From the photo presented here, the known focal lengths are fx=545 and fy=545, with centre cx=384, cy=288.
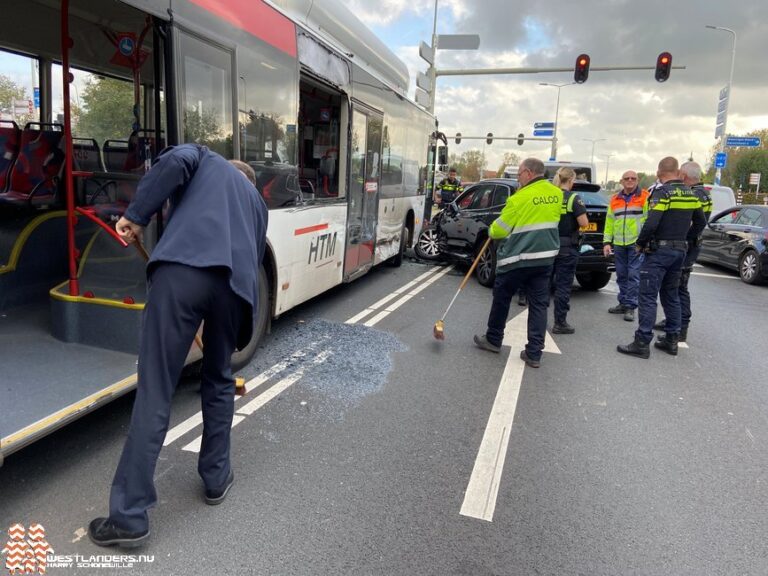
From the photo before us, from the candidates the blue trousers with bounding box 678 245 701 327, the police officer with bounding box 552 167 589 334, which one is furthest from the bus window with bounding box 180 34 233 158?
the blue trousers with bounding box 678 245 701 327

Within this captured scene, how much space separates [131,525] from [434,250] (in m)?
9.90

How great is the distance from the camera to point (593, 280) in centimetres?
949

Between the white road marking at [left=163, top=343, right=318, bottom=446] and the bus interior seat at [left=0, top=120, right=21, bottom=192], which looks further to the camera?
the bus interior seat at [left=0, top=120, right=21, bottom=192]

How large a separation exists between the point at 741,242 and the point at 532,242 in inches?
343

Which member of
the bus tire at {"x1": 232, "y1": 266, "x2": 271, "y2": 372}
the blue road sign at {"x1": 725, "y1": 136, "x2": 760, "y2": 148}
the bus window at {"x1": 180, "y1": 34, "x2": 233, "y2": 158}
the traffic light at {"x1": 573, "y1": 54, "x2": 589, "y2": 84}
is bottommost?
the bus tire at {"x1": 232, "y1": 266, "x2": 271, "y2": 372}

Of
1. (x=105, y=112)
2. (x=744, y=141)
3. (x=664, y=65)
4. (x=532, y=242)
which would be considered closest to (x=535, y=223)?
(x=532, y=242)

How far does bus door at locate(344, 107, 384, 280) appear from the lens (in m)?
7.11

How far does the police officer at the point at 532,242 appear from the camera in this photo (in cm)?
541

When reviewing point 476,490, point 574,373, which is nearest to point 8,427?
point 476,490

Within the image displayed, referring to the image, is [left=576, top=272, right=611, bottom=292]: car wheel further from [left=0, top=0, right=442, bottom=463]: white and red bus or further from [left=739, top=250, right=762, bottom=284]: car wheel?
[left=0, top=0, right=442, bottom=463]: white and red bus

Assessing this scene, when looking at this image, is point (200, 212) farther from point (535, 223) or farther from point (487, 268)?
point (487, 268)

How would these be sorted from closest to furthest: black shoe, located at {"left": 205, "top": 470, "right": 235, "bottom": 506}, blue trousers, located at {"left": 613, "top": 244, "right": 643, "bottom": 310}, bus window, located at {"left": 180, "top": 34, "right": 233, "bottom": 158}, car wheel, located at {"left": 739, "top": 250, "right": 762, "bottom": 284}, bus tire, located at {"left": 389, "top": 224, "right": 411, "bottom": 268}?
black shoe, located at {"left": 205, "top": 470, "right": 235, "bottom": 506}
bus window, located at {"left": 180, "top": 34, "right": 233, "bottom": 158}
blue trousers, located at {"left": 613, "top": 244, "right": 643, "bottom": 310}
bus tire, located at {"left": 389, "top": 224, "right": 411, "bottom": 268}
car wheel, located at {"left": 739, "top": 250, "right": 762, "bottom": 284}

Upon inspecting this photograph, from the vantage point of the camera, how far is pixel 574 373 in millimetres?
5402

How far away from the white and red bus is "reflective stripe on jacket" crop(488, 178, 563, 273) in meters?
2.18
